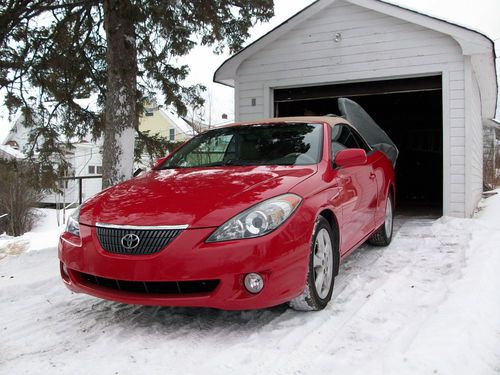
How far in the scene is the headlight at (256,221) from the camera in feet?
9.14

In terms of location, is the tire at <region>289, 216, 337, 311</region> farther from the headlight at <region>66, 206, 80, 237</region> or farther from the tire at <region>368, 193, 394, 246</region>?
the tire at <region>368, 193, 394, 246</region>

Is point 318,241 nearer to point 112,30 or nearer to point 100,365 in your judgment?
point 100,365

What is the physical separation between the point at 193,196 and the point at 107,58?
187 inches

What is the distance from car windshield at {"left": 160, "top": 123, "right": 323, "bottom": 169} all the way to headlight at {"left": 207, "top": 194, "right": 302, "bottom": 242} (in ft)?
2.96

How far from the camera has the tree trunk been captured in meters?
6.74

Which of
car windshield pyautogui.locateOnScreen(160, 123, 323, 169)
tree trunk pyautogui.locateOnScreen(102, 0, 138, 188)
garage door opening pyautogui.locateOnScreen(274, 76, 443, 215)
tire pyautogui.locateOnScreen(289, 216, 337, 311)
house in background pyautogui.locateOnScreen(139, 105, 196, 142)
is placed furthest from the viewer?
house in background pyautogui.locateOnScreen(139, 105, 196, 142)

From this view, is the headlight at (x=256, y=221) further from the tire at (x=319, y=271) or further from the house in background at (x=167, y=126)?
the house in background at (x=167, y=126)

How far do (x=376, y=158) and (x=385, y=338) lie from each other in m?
2.97

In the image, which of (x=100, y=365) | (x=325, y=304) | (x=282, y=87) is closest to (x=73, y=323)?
(x=100, y=365)

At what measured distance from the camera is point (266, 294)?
2807mm

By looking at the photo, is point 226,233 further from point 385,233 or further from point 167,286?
point 385,233

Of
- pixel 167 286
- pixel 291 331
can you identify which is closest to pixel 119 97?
pixel 167 286

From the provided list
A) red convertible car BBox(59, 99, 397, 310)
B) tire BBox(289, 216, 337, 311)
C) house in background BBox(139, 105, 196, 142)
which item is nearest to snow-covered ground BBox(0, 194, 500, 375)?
tire BBox(289, 216, 337, 311)

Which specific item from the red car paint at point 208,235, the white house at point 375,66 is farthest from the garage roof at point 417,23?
the red car paint at point 208,235
